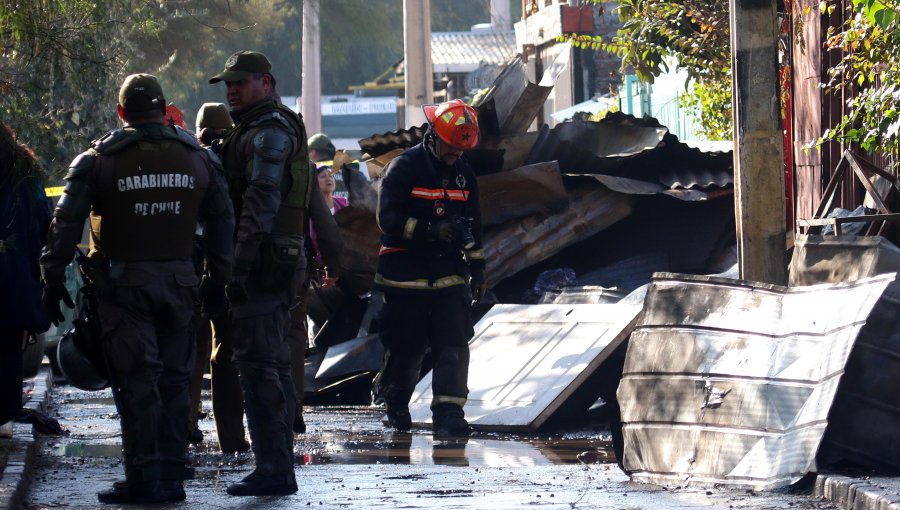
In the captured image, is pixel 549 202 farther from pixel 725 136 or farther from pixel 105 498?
pixel 105 498

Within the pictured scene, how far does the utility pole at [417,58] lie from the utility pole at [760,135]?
1731cm

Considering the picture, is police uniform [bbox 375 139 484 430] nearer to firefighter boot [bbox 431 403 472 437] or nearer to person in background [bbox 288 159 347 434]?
firefighter boot [bbox 431 403 472 437]

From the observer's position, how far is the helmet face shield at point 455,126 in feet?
32.3

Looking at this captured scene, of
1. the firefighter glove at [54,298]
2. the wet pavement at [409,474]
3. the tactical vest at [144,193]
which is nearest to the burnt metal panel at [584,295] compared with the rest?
the wet pavement at [409,474]

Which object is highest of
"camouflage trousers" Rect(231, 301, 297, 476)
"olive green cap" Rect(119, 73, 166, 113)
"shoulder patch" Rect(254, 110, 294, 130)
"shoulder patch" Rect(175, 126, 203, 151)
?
"olive green cap" Rect(119, 73, 166, 113)

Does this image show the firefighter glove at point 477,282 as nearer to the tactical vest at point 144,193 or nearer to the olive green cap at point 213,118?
the olive green cap at point 213,118

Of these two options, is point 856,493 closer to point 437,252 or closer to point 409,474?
point 409,474

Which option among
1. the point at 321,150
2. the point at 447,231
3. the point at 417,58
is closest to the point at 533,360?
the point at 447,231

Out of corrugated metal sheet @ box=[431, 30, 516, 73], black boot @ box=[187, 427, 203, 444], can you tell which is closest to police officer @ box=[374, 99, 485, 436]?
black boot @ box=[187, 427, 203, 444]

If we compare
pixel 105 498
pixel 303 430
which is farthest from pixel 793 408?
pixel 303 430

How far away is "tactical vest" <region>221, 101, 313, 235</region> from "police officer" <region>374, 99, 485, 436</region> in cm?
229

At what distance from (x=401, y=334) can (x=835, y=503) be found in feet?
13.4

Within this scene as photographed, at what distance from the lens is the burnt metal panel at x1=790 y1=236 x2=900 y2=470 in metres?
7.05

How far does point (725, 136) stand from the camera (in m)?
17.7
